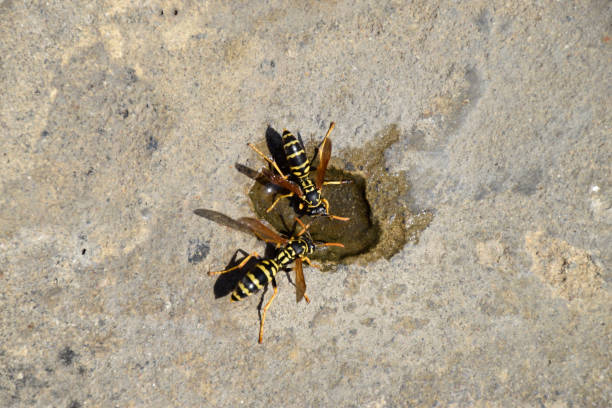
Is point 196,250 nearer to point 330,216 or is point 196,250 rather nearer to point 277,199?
point 277,199

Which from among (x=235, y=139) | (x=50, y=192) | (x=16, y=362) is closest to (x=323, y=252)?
(x=235, y=139)

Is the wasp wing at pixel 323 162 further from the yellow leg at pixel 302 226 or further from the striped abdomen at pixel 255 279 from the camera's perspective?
the striped abdomen at pixel 255 279

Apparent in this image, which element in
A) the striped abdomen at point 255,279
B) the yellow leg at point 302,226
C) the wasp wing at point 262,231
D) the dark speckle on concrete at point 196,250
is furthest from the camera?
the yellow leg at point 302,226

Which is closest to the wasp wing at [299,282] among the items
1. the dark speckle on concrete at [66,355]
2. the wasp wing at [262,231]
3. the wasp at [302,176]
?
the wasp wing at [262,231]

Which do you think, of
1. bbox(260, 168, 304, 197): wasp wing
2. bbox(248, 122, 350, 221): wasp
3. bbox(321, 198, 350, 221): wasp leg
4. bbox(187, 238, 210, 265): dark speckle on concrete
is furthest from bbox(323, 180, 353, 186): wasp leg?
bbox(187, 238, 210, 265): dark speckle on concrete

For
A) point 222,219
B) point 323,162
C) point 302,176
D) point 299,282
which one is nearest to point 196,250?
point 222,219

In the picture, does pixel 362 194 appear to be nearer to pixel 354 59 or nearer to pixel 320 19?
pixel 354 59
